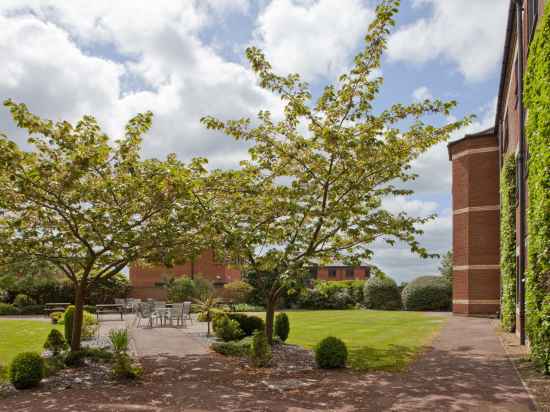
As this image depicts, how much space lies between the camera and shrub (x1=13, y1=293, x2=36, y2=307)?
30.3 m

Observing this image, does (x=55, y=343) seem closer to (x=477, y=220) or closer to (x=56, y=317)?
(x=56, y=317)

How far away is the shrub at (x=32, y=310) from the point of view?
29856 millimetres

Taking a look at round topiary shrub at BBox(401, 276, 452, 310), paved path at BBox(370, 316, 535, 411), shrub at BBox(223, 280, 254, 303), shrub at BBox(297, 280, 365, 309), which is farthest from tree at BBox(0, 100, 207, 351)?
shrub at BBox(297, 280, 365, 309)

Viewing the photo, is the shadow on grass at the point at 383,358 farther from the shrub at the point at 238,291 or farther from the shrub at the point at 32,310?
the shrub at the point at 32,310

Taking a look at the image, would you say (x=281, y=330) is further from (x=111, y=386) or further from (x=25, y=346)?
(x=25, y=346)

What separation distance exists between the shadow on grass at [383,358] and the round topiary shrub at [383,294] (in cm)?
2076

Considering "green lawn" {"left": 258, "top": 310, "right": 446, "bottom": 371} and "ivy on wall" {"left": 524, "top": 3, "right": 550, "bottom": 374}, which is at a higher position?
"ivy on wall" {"left": 524, "top": 3, "right": 550, "bottom": 374}

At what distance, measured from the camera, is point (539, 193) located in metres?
9.54

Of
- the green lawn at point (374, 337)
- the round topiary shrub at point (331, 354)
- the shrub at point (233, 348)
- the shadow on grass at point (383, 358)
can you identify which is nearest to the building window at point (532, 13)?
the shadow on grass at point (383, 358)

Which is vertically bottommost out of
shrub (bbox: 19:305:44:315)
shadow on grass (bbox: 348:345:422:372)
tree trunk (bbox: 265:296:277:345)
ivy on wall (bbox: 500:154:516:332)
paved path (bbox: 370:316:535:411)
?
shrub (bbox: 19:305:44:315)

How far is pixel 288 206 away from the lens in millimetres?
11883

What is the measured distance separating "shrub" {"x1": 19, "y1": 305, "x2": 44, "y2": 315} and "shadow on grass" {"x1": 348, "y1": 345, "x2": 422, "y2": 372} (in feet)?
74.6

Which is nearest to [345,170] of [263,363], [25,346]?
[263,363]

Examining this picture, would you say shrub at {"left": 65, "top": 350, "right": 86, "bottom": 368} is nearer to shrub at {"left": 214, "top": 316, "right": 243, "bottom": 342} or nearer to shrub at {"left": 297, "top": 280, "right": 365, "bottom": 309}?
shrub at {"left": 214, "top": 316, "right": 243, "bottom": 342}
